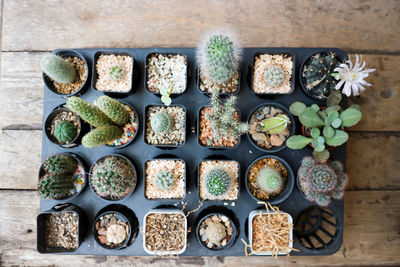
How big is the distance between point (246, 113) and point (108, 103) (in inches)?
33.0

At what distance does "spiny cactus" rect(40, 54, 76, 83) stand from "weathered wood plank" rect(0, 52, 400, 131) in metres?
0.56

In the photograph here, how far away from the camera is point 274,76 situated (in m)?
1.50

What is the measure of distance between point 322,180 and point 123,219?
118 centimetres

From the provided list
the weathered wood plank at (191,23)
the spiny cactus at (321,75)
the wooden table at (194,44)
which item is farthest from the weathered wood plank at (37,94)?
the spiny cactus at (321,75)

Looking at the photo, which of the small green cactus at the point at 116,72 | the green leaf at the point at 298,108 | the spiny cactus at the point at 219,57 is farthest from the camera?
the small green cactus at the point at 116,72

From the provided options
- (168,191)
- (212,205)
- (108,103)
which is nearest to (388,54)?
(212,205)

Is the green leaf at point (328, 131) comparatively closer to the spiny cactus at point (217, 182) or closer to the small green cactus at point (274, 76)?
the small green cactus at point (274, 76)

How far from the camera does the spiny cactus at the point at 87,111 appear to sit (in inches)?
50.3

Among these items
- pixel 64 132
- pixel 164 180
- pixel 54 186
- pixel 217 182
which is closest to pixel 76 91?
pixel 64 132

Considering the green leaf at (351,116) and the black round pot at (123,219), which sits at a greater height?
the green leaf at (351,116)

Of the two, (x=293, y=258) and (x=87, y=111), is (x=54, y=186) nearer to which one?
(x=87, y=111)

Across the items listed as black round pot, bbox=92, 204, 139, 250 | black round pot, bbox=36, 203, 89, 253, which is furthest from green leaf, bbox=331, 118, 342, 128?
black round pot, bbox=36, 203, 89, 253

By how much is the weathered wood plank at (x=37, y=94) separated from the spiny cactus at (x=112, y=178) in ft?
2.88

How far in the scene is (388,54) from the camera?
1.97 m
